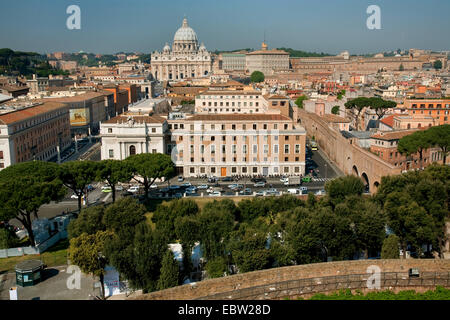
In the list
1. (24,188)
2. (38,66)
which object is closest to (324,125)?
(24,188)

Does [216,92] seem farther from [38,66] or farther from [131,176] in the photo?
[38,66]

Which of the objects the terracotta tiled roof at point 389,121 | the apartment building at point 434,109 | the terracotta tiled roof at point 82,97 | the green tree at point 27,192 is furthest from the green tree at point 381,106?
the green tree at point 27,192

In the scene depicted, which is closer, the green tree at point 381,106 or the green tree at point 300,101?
the green tree at point 381,106

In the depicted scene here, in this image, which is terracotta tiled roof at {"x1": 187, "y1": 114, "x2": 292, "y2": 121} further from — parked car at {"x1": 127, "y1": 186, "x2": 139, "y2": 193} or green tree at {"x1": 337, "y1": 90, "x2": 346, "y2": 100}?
green tree at {"x1": 337, "y1": 90, "x2": 346, "y2": 100}

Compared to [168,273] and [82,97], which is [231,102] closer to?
[82,97]

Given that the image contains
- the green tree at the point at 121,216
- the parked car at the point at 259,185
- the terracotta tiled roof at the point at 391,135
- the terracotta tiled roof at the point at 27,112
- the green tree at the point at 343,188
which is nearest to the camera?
the green tree at the point at 121,216

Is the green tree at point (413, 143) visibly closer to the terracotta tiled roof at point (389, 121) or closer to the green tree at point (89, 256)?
the terracotta tiled roof at point (389, 121)

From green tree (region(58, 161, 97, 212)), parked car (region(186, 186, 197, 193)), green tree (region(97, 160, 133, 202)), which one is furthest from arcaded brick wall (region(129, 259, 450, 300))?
parked car (region(186, 186, 197, 193))
